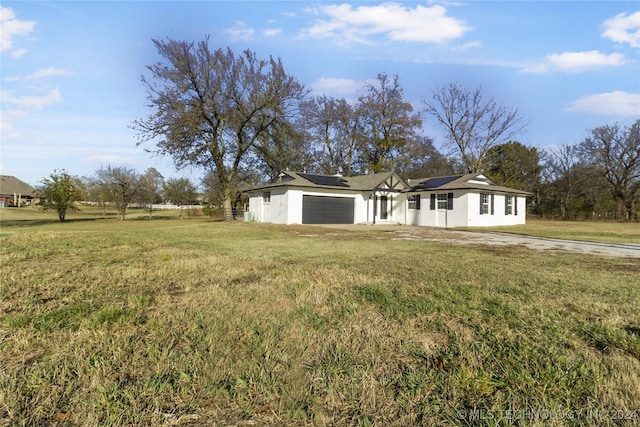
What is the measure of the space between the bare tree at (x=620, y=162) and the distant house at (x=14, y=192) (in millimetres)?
89400

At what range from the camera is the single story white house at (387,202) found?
74.1 feet

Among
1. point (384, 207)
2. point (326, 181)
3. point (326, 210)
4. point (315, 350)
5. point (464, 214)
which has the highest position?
point (326, 181)

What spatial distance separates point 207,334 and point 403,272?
3588 millimetres

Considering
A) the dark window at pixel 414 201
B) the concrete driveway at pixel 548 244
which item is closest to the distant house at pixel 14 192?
the dark window at pixel 414 201

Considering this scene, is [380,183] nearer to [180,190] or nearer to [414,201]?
[414,201]

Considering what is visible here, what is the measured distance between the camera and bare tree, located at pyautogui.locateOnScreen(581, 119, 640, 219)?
34281 millimetres

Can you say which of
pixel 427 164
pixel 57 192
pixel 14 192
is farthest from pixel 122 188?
pixel 14 192

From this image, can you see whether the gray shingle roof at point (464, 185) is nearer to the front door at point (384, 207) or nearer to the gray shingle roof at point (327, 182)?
the front door at point (384, 207)

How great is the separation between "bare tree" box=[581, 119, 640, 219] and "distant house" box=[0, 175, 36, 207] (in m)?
89.4

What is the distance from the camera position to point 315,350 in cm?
254

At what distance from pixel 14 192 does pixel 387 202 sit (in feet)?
249

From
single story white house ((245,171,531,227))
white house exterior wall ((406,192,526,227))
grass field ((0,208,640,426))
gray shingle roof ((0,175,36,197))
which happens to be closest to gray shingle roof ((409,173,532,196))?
single story white house ((245,171,531,227))

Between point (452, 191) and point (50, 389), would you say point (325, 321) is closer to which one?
point (50, 389)

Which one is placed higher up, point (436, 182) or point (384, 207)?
point (436, 182)
